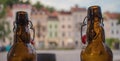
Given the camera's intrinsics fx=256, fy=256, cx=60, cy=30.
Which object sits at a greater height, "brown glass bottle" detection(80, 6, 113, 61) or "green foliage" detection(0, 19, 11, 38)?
"brown glass bottle" detection(80, 6, 113, 61)

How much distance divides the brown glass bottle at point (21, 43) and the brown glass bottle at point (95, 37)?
9 cm

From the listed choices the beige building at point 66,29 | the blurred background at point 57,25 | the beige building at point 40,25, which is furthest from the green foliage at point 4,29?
the beige building at point 66,29

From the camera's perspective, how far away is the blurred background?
5.62ft

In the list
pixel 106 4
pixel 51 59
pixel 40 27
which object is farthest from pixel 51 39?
pixel 51 59

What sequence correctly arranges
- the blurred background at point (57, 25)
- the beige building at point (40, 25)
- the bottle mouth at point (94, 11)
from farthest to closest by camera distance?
the beige building at point (40, 25) < the blurred background at point (57, 25) < the bottle mouth at point (94, 11)

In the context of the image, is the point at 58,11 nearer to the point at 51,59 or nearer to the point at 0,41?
the point at 0,41

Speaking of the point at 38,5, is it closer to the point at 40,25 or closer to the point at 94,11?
the point at 40,25

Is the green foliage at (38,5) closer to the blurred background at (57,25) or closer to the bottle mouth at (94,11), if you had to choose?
the blurred background at (57,25)

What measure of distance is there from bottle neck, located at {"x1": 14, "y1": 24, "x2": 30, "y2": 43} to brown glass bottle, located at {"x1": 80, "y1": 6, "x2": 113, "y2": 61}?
99mm

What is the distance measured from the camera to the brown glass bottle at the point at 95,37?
1.34 feet

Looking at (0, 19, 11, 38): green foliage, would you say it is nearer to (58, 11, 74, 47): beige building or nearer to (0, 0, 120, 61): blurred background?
(0, 0, 120, 61): blurred background

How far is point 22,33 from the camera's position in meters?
0.42

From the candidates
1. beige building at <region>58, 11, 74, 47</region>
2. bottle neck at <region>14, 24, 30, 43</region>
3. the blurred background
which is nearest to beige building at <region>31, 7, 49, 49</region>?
the blurred background

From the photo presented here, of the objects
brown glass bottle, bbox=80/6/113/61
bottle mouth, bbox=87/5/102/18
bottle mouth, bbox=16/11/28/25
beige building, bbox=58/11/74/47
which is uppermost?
bottle mouth, bbox=87/5/102/18
